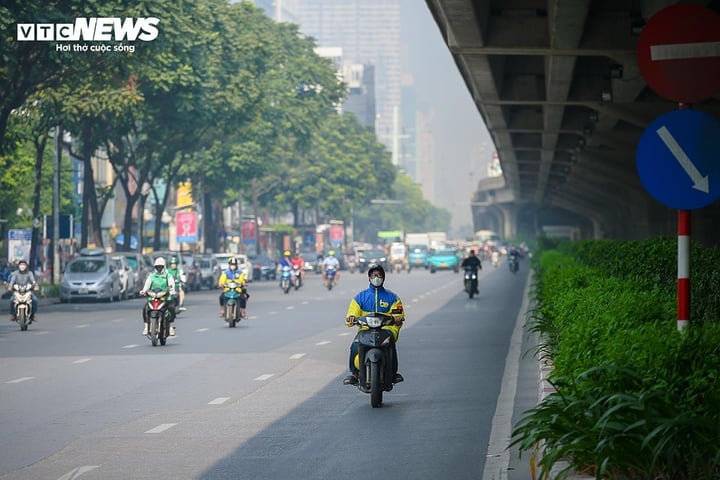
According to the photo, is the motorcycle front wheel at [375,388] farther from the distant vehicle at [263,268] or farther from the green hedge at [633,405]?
the distant vehicle at [263,268]

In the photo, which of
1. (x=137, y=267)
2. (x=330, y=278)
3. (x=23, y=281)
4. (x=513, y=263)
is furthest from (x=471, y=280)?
(x=513, y=263)

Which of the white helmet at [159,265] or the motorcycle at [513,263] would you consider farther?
the motorcycle at [513,263]

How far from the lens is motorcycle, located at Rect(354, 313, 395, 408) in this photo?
54.2 ft

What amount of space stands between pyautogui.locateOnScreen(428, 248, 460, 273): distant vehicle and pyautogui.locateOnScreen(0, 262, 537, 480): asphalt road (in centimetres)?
6464

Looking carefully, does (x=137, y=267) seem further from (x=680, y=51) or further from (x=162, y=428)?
(x=680, y=51)

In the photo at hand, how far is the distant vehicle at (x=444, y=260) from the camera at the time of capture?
9775cm

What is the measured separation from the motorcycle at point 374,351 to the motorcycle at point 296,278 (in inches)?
1734

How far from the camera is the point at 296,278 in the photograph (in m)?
63.0

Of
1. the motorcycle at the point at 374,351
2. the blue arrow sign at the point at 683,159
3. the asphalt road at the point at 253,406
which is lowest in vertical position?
the asphalt road at the point at 253,406

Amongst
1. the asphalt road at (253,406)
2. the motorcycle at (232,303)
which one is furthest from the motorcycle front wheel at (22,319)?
the motorcycle at (232,303)

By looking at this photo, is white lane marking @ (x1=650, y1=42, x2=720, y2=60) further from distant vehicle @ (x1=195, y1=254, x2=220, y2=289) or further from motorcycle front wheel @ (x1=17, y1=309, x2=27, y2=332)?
distant vehicle @ (x1=195, y1=254, x2=220, y2=289)

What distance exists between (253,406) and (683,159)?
8.32m

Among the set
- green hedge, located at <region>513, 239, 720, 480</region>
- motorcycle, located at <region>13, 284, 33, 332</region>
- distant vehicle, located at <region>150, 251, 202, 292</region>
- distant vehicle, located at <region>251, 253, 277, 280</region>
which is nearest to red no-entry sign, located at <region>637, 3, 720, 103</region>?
green hedge, located at <region>513, 239, 720, 480</region>

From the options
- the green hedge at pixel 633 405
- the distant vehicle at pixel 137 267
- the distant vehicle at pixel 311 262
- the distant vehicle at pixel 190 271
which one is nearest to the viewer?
the green hedge at pixel 633 405
